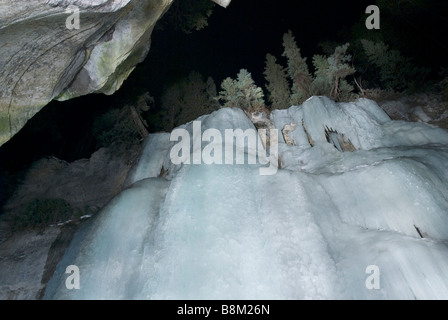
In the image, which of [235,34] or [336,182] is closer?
[336,182]

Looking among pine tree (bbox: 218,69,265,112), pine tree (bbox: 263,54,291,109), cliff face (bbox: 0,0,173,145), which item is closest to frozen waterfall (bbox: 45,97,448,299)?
cliff face (bbox: 0,0,173,145)

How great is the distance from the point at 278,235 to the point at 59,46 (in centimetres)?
437

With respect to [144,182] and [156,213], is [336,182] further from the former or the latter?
[144,182]

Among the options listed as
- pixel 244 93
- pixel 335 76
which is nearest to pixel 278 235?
pixel 244 93

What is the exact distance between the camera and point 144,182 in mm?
5934

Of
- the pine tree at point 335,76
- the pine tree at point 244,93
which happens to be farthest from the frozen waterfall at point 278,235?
the pine tree at point 335,76

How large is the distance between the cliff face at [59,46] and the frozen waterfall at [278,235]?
2.27 metres

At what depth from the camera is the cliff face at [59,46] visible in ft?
10.6

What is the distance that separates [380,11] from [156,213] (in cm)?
1461

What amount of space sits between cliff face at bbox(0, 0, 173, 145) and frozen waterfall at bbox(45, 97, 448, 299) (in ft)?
7.46

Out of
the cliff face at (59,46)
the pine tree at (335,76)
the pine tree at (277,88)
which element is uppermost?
the cliff face at (59,46)

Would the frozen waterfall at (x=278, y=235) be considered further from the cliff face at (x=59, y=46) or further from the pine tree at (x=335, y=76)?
the pine tree at (x=335, y=76)

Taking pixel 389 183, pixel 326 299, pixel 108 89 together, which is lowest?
pixel 326 299
